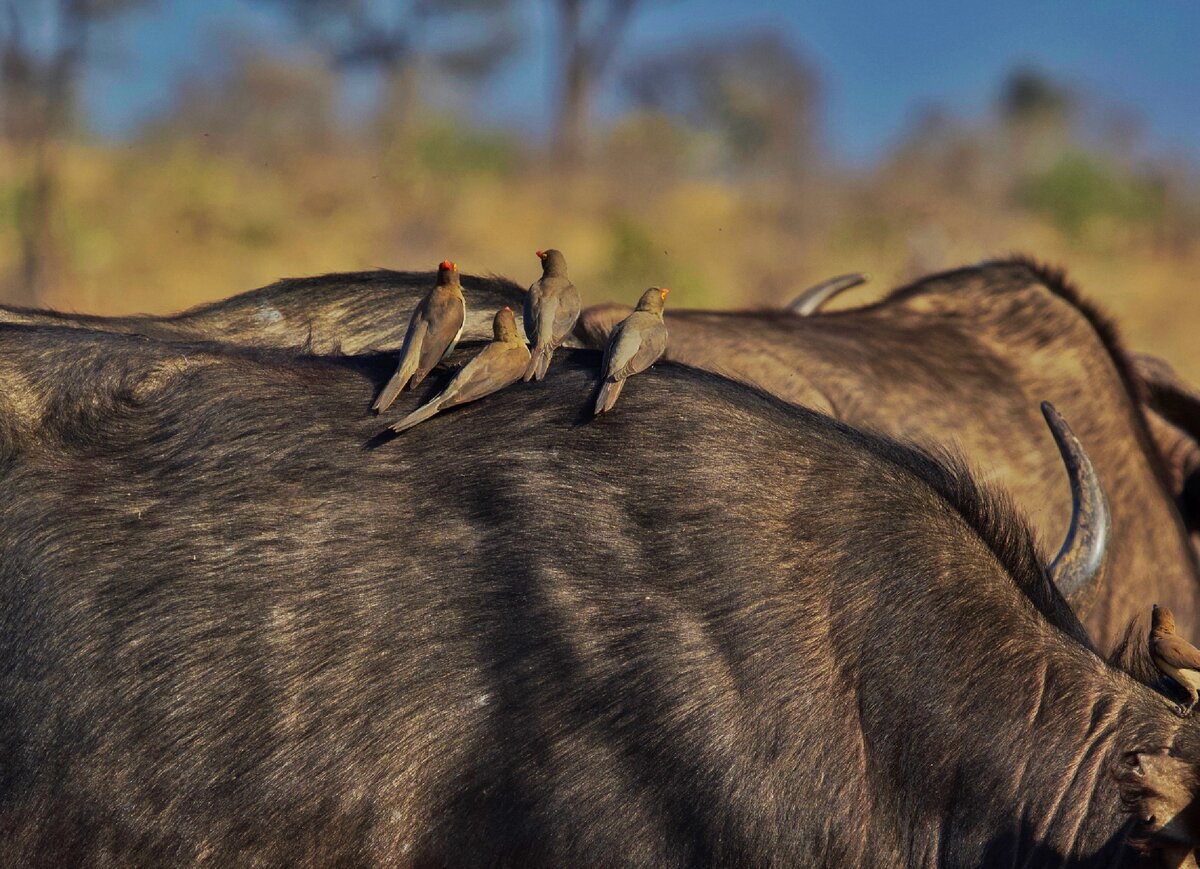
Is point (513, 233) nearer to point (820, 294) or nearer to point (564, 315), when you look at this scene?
point (820, 294)

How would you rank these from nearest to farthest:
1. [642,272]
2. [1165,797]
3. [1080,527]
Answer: [1165,797] → [1080,527] → [642,272]

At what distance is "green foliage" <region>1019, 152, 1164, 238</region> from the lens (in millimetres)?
27688

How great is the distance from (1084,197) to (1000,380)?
2447 cm

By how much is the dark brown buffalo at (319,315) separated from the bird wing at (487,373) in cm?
44

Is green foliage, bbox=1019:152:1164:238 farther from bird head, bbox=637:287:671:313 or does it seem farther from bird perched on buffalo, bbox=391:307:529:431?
bird perched on buffalo, bbox=391:307:529:431

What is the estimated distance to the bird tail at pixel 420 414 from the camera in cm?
262

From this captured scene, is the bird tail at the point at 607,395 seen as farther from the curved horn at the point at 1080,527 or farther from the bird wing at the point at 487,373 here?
the curved horn at the point at 1080,527

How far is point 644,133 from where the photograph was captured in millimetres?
28672

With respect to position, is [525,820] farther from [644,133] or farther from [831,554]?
[644,133]

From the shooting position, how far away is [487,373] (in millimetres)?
2715

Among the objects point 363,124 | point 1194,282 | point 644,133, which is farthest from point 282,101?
point 1194,282

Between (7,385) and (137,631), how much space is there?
0.61 m

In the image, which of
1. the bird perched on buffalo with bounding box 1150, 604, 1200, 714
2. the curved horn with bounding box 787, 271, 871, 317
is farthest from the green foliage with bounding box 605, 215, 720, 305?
the bird perched on buffalo with bounding box 1150, 604, 1200, 714

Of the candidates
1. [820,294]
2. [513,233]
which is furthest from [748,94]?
[820,294]
